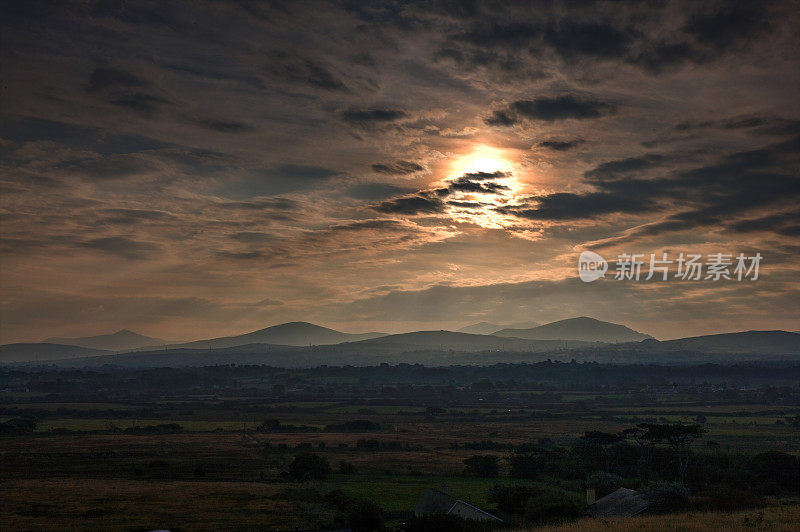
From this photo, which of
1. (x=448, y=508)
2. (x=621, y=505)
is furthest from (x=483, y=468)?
(x=448, y=508)

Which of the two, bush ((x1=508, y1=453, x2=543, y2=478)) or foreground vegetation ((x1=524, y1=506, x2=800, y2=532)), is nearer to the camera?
foreground vegetation ((x1=524, y1=506, x2=800, y2=532))

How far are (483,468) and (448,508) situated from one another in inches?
1716

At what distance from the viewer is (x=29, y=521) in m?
60.9

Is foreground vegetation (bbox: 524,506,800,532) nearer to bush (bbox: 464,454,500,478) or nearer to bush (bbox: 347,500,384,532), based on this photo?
bush (bbox: 347,500,384,532)

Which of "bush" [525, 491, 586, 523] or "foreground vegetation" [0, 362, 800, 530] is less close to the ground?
"bush" [525, 491, 586, 523]

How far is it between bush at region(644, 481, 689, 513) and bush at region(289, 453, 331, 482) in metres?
47.4

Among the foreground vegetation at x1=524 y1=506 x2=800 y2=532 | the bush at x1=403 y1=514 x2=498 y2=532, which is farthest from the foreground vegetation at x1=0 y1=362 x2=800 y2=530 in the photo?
the foreground vegetation at x1=524 y1=506 x2=800 y2=532

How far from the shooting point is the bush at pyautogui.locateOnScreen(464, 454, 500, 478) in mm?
94688

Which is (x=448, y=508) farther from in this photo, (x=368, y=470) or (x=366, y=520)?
(x=368, y=470)

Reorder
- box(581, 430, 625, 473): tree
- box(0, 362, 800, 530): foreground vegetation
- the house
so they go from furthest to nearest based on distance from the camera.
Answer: box(581, 430, 625, 473): tree < box(0, 362, 800, 530): foreground vegetation < the house

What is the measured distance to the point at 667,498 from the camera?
58062 millimetres

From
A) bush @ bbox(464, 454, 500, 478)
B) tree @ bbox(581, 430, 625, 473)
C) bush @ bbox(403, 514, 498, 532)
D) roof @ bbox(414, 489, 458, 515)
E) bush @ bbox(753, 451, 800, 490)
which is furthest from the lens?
bush @ bbox(464, 454, 500, 478)

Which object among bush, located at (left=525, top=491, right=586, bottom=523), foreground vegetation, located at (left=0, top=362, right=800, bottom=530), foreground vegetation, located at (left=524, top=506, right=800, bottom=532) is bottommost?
foreground vegetation, located at (left=0, top=362, right=800, bottom=530)

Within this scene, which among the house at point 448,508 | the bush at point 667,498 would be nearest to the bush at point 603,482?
the bush at point 667,498
